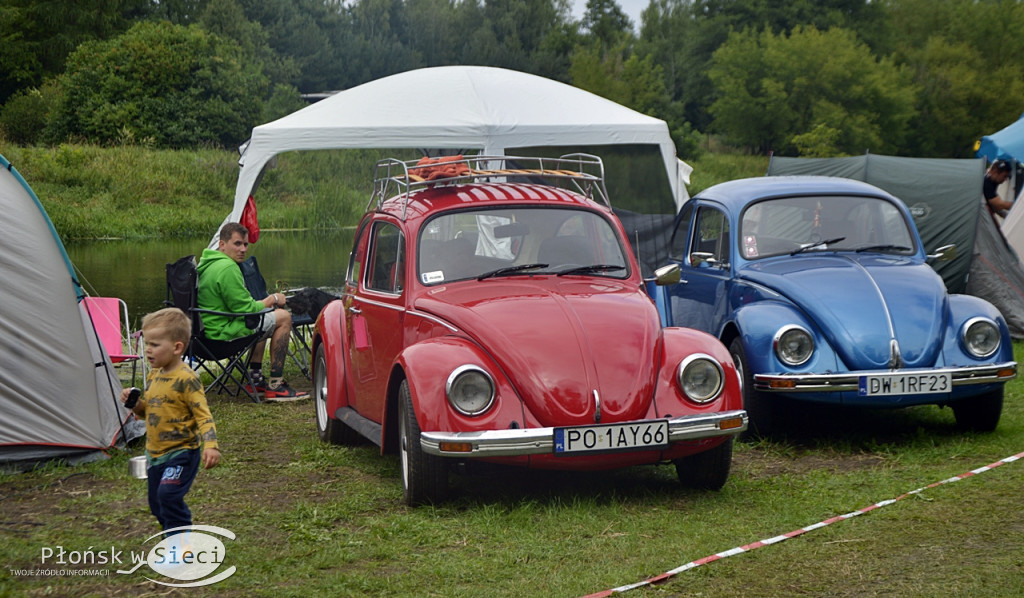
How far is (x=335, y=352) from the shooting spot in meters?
7.62

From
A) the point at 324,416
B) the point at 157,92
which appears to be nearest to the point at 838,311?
the point at 324,416

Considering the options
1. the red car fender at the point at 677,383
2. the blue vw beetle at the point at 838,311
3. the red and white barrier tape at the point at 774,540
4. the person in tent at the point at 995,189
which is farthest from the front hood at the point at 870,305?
the person in tent at the point at 995,189

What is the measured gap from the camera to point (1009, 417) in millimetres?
8055

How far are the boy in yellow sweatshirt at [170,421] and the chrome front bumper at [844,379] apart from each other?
3707 millimetres

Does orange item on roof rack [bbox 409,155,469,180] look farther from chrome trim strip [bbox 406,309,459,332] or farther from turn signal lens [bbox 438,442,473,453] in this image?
turn signal lens [bbox 438,442,473,453]

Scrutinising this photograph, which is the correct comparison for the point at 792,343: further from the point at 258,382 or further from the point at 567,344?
the point at 258,382

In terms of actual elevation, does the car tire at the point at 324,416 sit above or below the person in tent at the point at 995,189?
below

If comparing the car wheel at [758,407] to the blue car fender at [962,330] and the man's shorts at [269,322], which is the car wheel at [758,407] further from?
the man's shorts at [269,322]

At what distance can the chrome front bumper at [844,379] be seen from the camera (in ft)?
22.7

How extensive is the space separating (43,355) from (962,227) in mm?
10072

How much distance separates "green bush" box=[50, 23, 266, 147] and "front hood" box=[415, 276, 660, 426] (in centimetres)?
3734

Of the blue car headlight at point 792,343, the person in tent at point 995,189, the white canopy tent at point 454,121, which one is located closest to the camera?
the blue car headlight at point 792,343

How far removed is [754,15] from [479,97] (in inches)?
2648

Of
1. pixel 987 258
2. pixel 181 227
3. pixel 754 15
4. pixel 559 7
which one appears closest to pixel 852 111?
pixel 754 15
